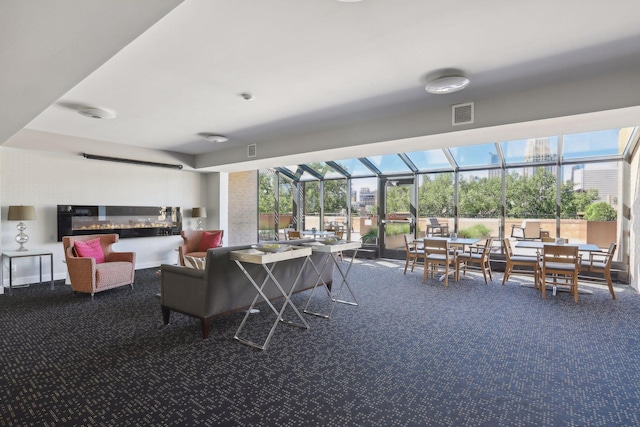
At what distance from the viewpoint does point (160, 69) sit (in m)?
3.09

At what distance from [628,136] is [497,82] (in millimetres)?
4099

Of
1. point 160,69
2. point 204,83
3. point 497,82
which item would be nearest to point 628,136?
point 497,82

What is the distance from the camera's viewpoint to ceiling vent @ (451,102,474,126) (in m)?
3.97

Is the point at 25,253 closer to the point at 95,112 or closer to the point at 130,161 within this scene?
the point at 130,161

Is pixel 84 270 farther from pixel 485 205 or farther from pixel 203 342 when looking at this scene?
pixel 485 205

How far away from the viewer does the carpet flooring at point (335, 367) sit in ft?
6.89

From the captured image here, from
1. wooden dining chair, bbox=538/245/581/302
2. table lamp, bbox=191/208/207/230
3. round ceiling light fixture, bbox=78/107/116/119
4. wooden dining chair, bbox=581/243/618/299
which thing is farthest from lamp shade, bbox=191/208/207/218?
wooden dining chair, bbox=581/243/618/299

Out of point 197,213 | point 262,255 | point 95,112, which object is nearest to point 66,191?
point 197,213

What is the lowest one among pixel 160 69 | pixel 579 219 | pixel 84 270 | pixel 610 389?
pixel 610 389

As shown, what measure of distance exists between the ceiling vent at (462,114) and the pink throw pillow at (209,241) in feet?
15.8

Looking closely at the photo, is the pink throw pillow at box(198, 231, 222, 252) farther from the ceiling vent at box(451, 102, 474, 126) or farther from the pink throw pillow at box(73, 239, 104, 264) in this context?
the ceiling vent at box(451, 102, 474, 126)

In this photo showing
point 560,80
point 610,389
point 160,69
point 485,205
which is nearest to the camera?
point 610,389

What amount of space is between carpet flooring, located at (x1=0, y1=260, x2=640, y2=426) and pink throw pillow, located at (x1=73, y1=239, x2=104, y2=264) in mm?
913

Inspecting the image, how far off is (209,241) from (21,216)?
2888 millimetres
